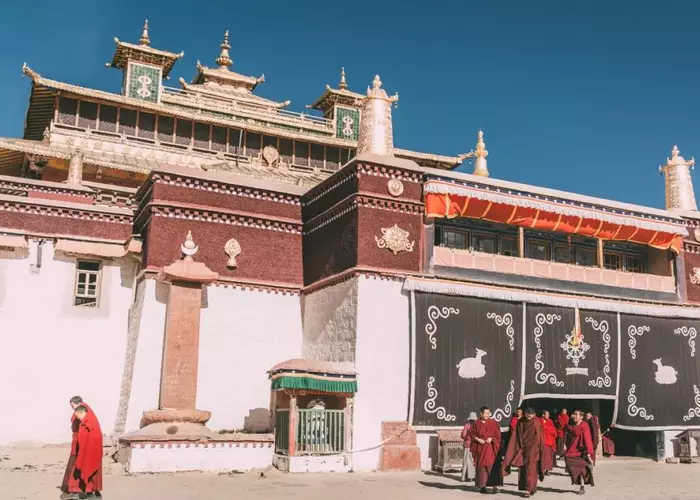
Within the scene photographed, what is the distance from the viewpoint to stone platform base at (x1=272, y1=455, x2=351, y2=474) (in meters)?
13.7

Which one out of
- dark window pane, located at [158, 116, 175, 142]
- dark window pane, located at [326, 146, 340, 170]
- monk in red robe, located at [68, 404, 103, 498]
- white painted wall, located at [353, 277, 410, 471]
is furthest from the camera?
dark window pane, located at [326, 146, 340, 170]

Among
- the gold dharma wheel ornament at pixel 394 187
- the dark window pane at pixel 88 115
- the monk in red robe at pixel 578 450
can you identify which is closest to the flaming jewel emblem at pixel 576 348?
the monk in red robe at pixel 578 450

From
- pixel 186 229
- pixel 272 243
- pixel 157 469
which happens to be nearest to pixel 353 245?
pixel 272 243

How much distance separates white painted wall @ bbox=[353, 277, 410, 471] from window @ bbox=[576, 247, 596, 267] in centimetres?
605

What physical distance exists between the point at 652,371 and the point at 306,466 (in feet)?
29.8

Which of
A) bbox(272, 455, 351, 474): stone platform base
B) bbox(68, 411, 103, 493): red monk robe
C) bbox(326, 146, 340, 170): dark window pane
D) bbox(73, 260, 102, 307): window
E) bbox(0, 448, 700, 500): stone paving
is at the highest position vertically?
bbox(326, 146, 340, 170): dark window pane

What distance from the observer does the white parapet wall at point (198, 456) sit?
43.1ft

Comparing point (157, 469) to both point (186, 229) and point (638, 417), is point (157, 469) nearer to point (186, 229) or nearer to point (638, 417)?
point (186, 229)

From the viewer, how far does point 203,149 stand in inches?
1048

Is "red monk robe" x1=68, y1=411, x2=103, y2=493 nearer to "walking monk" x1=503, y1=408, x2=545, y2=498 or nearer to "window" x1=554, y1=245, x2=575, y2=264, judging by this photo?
"walking monk" x1=503, y1=408, x2=545, y2=498

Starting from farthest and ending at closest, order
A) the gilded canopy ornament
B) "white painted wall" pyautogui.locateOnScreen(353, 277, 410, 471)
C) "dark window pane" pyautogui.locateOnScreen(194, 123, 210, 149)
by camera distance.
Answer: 1. "dark window pane" pyautogui.locateOnScreen(194, 123, 210, 149)
2. the gilded canopy ornament
3. "white painted wall" pyautogui.locateOnScreen(353, 277, 410, 471)

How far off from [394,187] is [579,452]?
6577 millimetres

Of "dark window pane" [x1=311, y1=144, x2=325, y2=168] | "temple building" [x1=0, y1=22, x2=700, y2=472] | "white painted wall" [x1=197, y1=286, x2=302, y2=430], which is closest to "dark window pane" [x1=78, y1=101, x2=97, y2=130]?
"temple building" [x1=0, y1=22, x2=700, y2=472]

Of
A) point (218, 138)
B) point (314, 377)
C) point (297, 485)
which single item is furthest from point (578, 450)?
point (218, 138)
